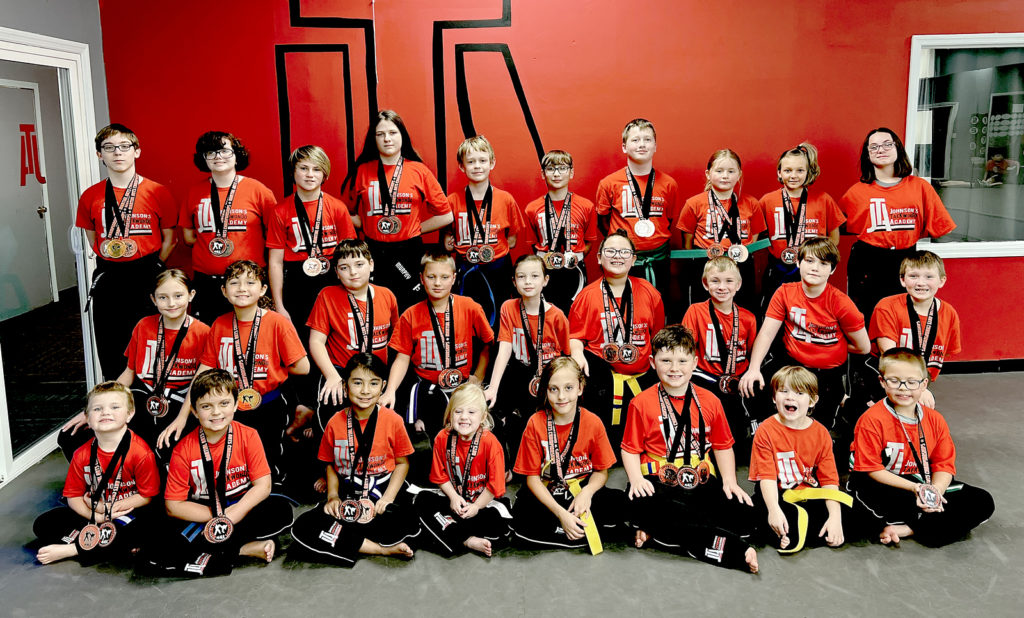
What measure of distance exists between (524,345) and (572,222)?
104 cm

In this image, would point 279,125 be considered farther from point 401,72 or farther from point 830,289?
point 830,289

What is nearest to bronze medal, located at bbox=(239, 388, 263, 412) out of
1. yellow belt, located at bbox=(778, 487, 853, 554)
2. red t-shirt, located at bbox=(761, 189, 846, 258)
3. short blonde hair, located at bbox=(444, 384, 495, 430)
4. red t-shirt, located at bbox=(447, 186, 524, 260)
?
short blonde hair, located at bbox=(444, 384, 495, 430)

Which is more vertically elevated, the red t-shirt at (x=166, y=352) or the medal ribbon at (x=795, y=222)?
the medal ribbon at (x=795, y=222)

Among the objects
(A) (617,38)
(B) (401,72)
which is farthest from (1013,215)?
(B) (401,72)

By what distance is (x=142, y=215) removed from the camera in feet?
14.8

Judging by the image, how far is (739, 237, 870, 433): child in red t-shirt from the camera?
4.14 meters

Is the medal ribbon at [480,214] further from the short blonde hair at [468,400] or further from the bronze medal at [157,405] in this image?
the bronze medal at [157,405]

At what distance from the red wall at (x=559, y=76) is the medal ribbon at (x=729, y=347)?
5.34 ft

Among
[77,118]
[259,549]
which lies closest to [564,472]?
[259,549]

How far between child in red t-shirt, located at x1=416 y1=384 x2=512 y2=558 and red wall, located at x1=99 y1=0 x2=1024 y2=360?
8.05 ft

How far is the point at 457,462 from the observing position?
3.43 metres

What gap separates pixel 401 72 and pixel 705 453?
132 inches

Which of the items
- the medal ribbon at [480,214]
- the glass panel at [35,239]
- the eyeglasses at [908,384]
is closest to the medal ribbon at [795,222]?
the eyeglasses at [908,384]

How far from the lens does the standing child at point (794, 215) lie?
480 centimetres
